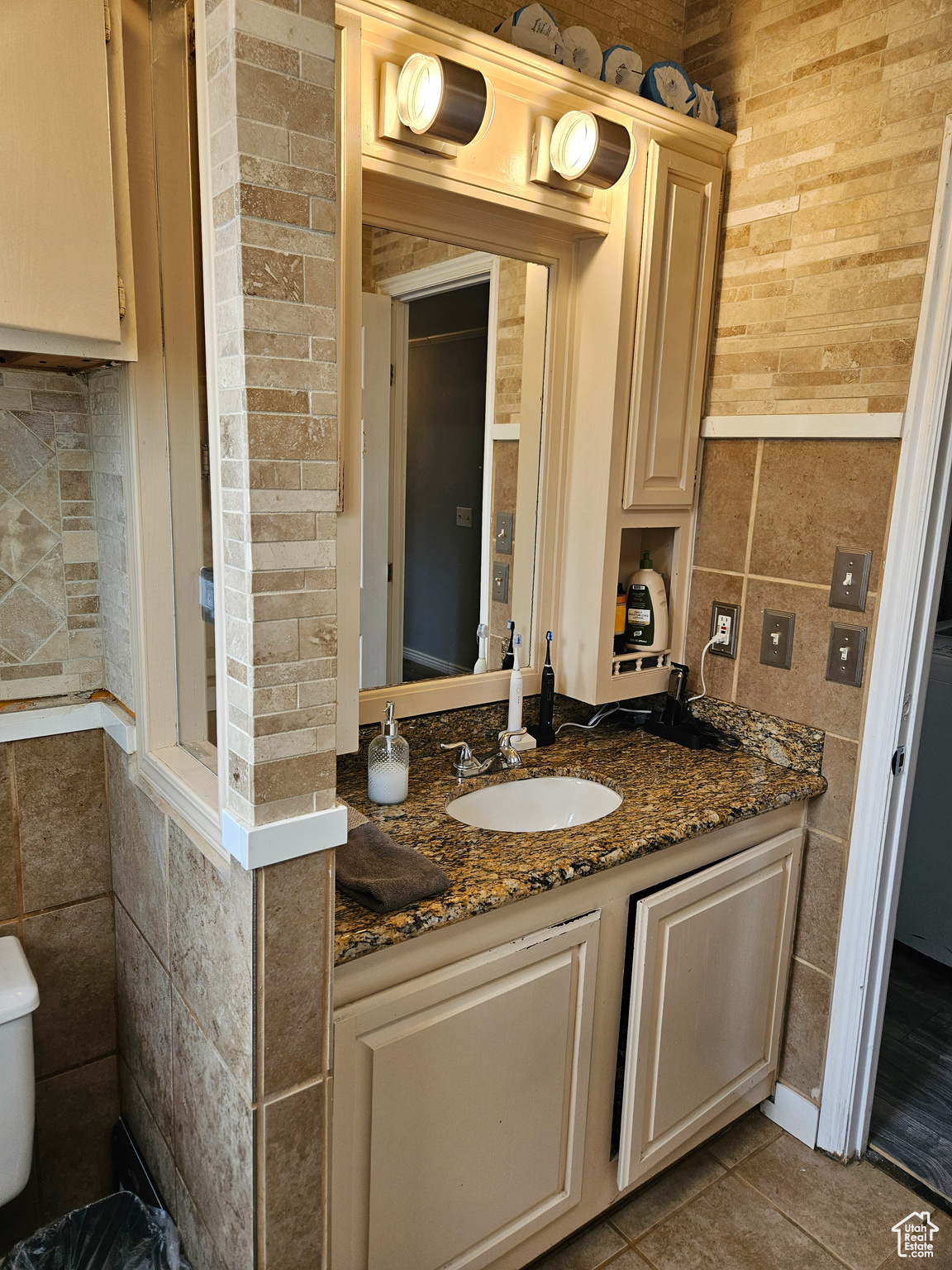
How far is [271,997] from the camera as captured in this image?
3.39 ft

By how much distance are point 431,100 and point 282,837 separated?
46.1 inches

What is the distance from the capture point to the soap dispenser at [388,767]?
5.24 ft

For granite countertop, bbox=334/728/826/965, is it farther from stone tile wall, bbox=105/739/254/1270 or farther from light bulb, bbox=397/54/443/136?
light bulb, bbox=397/54/443/136

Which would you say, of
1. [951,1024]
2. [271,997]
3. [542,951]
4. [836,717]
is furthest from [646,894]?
[951,1024]

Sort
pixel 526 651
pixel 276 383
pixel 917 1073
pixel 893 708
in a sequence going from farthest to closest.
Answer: pixel 917 1073 < pixel 526 651 < pixel 893 708 < pixel 276 383

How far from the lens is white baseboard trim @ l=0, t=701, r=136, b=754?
136 centimetres

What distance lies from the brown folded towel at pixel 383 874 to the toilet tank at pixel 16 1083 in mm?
477

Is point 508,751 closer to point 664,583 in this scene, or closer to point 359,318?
point 664,583

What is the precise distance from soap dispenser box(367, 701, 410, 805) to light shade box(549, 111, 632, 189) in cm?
106

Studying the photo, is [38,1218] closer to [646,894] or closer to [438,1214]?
[438,1214]

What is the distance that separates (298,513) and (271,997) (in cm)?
58

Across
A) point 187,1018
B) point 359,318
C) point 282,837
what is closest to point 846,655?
point 359,318

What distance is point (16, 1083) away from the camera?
122 centimetres

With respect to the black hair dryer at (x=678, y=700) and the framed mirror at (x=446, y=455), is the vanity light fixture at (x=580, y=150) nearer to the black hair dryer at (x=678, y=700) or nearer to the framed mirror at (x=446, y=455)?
the framed mirror at (x=446, y=455)
